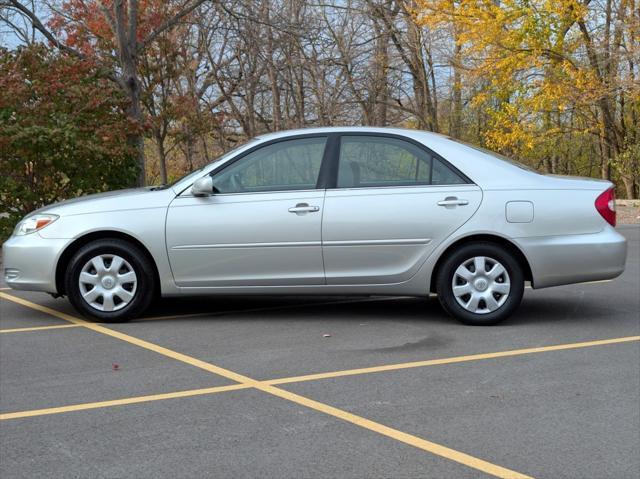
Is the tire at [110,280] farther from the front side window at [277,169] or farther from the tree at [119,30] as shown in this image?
the tree at [119,30]

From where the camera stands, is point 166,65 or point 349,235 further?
point 166,65

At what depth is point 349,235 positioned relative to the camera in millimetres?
6887

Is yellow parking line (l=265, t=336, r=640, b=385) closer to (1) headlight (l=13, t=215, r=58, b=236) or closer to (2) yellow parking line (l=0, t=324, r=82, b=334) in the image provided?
(2) yellow parking line (l=0, t=324, r=82, b=334)

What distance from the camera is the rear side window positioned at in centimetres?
700

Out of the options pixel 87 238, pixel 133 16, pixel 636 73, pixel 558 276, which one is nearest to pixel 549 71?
pixel 636 73

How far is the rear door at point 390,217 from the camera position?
6.86 metres

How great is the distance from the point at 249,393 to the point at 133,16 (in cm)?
1205

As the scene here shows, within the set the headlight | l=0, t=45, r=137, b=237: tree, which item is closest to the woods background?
l=0, t=45, r=137, b=237: tree

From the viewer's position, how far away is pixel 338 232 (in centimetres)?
689

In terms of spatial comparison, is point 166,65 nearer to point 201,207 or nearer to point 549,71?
point 549,71

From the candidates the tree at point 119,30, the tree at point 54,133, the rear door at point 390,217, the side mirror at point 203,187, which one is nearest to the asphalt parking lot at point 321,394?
the rear door at point 390,217

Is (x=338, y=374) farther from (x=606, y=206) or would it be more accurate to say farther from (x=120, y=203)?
(x=606, y=206)

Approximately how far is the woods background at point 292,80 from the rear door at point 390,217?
6.67 metres

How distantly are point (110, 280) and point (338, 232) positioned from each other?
80.0 inches
